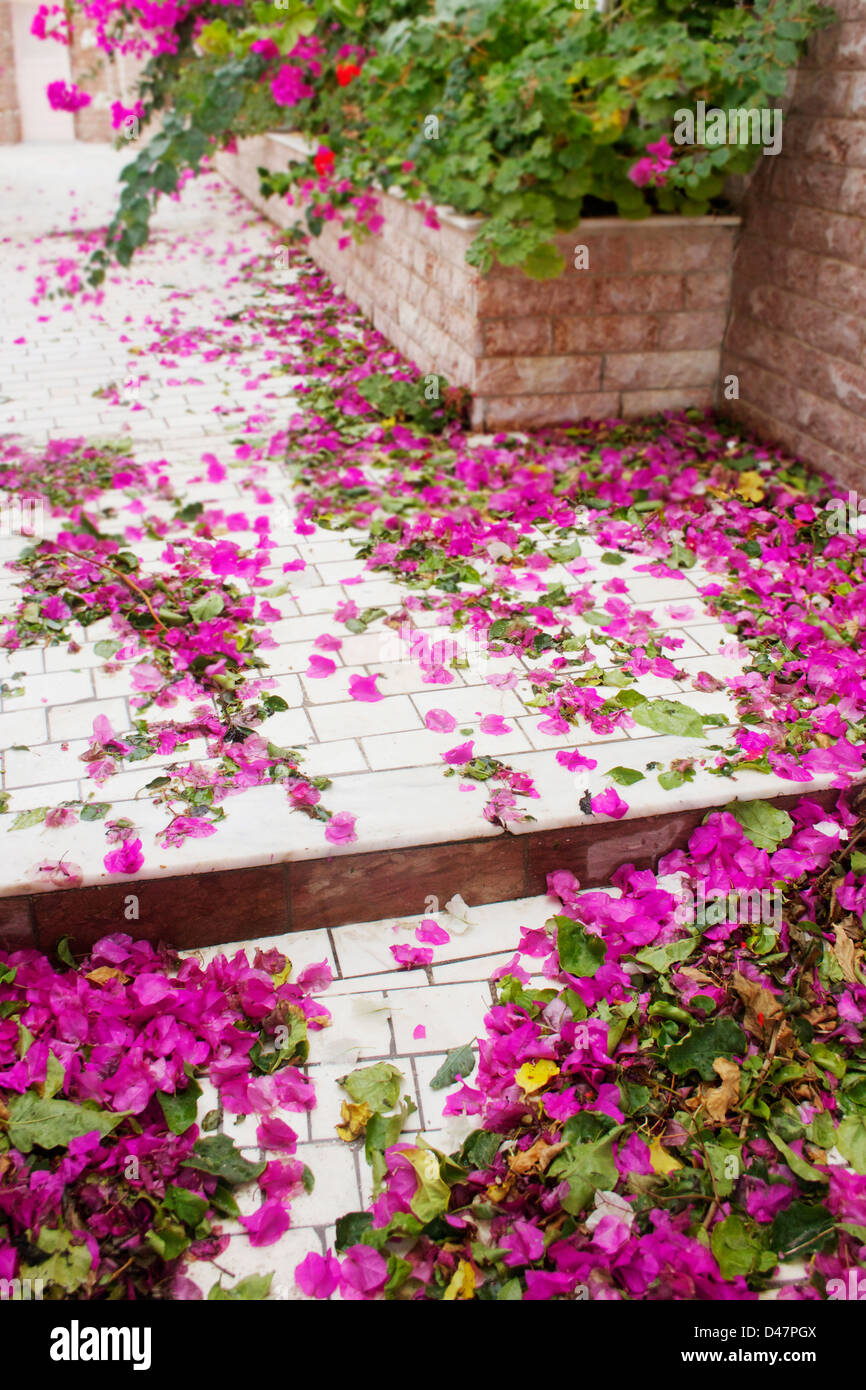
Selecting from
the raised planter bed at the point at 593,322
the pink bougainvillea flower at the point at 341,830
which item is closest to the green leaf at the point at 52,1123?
the pink bougainvillea flower at the point at 341,830

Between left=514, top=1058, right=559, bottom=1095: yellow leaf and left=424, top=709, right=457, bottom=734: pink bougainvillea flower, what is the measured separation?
964 millimetres

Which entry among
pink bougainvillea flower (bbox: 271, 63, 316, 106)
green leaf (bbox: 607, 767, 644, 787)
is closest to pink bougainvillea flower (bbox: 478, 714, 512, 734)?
green leaf (bbox: 607, 767, 644, 787)

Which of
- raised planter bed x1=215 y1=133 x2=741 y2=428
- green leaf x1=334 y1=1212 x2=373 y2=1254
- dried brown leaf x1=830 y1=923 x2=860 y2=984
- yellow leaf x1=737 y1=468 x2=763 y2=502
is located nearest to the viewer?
green leaf x1=334 y1=1212 x2=373 y2=1254

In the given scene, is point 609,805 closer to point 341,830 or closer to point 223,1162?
point 341,830

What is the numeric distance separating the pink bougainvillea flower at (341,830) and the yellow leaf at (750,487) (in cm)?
246

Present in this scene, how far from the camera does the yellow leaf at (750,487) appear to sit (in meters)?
4.14

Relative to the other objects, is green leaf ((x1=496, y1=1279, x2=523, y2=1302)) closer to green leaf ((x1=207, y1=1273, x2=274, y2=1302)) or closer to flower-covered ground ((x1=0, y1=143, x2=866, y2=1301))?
flower-covered ground ((x1=0, y1=143, x2=866, y2=1301))

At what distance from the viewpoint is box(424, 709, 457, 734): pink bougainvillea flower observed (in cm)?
279

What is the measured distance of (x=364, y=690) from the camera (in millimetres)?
2939

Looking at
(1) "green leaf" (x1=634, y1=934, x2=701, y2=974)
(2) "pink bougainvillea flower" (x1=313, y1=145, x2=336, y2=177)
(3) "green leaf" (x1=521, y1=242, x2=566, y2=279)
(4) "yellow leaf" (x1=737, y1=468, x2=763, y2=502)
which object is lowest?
(1) "green leaf" (x1=634, y1=934, x2=701, y2=974)

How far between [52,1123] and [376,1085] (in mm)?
601

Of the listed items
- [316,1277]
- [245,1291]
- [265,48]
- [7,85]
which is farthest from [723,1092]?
[7,85]
